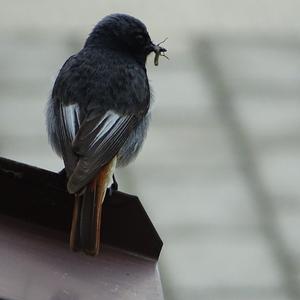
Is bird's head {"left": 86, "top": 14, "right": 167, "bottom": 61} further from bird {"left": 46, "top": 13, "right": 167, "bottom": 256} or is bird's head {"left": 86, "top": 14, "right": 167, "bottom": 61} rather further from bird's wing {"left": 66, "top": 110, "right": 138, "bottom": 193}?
bird's wing {"left": 66, "top": 110, "right": 138, "bottom": 193}

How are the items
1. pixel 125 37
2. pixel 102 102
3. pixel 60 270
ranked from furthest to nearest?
pixel 125 37 → pixel 102 102 → pixel 60 270

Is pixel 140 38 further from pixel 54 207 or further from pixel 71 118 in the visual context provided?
pixel 54 207

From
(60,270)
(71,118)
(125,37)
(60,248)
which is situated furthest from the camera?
(125,37)

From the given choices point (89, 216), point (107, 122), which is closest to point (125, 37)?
point (107, 122)

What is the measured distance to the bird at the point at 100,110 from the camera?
261cm

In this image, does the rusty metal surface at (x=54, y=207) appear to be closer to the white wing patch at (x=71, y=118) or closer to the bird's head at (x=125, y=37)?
the white wing patch at (x=71, y=118)

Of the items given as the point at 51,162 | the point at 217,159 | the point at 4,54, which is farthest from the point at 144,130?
the point at 4,54

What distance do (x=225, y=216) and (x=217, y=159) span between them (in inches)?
17.5

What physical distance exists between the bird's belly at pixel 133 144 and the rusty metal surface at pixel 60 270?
1.09m

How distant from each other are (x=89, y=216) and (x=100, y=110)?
0.88 metres

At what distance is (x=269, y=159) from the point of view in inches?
229

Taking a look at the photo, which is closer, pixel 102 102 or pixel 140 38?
pixel 102 102

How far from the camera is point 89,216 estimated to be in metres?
2.28

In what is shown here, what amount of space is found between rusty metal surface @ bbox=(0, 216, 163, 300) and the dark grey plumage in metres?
0.52
